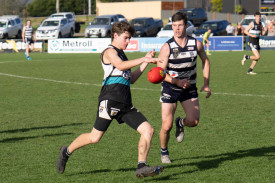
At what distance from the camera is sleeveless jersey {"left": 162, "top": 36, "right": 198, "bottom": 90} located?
25.7ft

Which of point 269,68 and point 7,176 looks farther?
point 269,68

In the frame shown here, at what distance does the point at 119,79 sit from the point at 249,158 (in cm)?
250

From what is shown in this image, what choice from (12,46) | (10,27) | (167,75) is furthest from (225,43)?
(167,75)

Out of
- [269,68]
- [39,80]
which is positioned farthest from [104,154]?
[269,68]

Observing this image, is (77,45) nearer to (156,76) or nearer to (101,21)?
(101,21)

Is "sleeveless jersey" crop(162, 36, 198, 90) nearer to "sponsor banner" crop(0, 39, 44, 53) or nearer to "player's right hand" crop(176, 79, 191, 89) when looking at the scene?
"player's right hand" crop(176, 79, 191, 89)

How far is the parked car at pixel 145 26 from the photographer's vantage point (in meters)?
48.0

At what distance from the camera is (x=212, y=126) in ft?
35.8

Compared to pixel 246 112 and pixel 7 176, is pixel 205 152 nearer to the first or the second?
pixel 7 176

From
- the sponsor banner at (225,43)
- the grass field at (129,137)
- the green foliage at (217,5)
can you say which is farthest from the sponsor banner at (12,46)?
the green foliage at (217,5)

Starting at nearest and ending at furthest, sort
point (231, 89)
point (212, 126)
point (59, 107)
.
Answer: point (212, 126)
point (59, 107)
point (231, 89)

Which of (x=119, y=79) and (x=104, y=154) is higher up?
(x=119, y=79)

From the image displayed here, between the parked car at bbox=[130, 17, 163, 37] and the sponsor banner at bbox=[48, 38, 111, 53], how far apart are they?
8.70 metres

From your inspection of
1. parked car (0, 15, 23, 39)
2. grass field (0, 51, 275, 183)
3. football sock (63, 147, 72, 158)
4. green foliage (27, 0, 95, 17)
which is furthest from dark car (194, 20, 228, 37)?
green foliage (27, 0, 95, 17)
